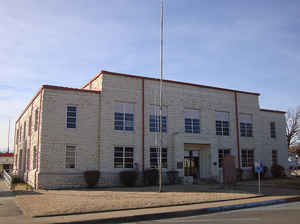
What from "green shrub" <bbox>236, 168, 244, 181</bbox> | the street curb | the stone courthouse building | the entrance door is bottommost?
the street curb

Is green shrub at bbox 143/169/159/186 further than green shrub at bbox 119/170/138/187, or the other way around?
green shrub at bbox 143/169/159/186

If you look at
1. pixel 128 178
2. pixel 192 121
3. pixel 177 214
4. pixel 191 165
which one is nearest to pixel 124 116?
pixel 128 178

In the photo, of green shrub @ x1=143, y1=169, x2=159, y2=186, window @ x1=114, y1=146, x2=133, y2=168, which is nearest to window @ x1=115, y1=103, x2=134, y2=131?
window @ x1=114, y1=146, x2=133, y2=168

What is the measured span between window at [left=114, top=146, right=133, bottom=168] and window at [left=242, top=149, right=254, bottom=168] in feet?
39.1

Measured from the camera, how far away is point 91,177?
23094mm

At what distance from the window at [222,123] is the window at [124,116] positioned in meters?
8.84

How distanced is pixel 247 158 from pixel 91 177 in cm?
1600

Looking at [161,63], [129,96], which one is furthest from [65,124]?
[161,63]

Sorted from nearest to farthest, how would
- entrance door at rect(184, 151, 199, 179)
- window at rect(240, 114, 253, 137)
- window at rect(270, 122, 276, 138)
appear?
entrance door at rect(184, 151, 199, 179) < window at rect(240, 114, 253, 137) < window at rect(270, 122, 276, 138)

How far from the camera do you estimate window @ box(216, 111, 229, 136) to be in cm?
3019

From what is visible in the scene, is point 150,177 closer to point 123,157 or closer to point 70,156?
point 123,157

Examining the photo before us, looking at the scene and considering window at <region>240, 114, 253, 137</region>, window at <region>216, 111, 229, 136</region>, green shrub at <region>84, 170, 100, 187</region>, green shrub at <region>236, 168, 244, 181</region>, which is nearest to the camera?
green shrub at <region>84, 170, 100, 187</region>

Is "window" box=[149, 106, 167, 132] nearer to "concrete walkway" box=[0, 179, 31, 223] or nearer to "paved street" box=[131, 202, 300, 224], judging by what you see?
"concrete walkway" box=[0, 179, 31, 223]

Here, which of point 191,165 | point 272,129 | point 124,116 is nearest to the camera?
point 124,116
